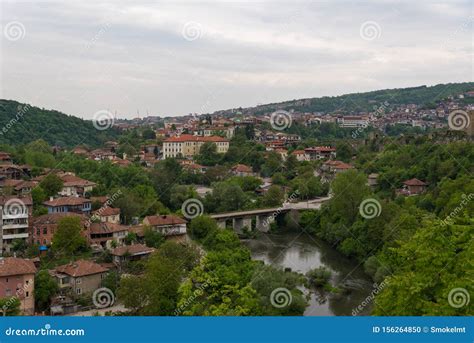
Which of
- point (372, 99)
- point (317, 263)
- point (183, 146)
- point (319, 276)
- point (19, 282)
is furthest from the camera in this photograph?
point (372, 99)

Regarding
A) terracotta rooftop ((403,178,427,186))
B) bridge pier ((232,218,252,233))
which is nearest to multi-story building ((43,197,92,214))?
bridge pier ((232,218,252,233))

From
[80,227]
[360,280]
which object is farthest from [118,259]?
[360,280]

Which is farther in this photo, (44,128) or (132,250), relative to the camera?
(44,128)

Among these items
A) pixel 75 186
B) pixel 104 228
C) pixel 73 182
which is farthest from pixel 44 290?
pixel 73 182

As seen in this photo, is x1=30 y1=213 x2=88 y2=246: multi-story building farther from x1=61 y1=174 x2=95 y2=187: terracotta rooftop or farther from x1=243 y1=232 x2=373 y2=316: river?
x1=243 y1=232 x2=373 y2=316: river

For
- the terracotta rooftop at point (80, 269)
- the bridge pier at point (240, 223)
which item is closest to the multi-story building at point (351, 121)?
the bridge pier at point (240, 223)

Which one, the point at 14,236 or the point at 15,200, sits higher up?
the point at 15,200

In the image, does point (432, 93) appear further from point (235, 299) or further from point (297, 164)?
point (235, 299)

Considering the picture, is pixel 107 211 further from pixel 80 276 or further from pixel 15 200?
pixel 80 276
